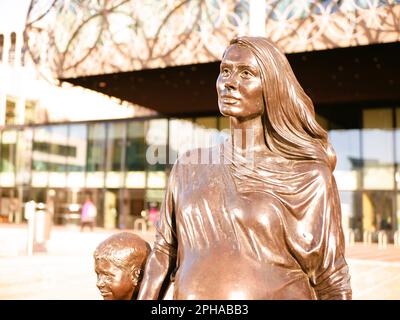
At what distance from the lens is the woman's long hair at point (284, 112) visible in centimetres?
142

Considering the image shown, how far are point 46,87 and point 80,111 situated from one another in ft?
7.99

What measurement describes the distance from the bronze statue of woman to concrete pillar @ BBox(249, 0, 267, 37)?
11.1 metres

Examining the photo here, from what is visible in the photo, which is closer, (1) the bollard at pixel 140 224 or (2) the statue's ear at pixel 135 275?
(2) the statue's ear at pixel 135 275

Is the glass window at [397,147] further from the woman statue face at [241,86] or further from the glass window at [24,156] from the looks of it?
the woman statue face at [241,86]

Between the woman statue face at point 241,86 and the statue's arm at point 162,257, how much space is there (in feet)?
0.91

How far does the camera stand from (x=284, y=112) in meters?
1.45

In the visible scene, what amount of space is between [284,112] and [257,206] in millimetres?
295

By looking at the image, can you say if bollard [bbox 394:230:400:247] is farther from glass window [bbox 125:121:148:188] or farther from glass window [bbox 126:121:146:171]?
glass window [bbox 126:121:146:171]

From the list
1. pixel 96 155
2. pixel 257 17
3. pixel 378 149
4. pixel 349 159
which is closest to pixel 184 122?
pixel 96 155

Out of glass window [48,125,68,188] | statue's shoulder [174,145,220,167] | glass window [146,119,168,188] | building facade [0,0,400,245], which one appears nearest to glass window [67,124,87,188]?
building facade [0,0,400,245]

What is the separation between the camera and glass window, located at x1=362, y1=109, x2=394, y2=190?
64.7 ft

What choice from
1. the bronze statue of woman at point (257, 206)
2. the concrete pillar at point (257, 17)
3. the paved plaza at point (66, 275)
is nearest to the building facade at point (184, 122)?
the concrete pillar at point (257, 17)
